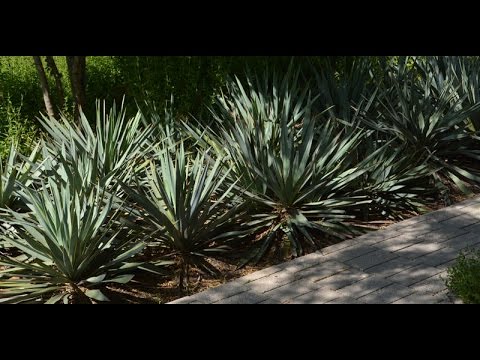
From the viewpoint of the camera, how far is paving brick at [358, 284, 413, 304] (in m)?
5.20

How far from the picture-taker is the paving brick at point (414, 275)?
18.0ft

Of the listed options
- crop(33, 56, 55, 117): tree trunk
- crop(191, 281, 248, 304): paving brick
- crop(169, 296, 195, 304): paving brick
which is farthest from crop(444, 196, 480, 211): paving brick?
crop(33, 56, 55, 117): tree trunk

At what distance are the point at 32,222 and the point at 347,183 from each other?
2612mm

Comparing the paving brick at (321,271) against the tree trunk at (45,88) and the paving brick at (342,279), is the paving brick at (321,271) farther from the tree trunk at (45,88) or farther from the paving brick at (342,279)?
the tree trunk at (45,88)

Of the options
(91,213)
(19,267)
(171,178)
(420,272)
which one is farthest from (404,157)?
(19,267)

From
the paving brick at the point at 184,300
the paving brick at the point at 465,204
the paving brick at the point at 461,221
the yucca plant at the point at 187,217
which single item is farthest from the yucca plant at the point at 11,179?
the paving brick at the point at 465,204

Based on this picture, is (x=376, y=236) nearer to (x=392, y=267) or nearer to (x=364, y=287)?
(x=392, y=267)

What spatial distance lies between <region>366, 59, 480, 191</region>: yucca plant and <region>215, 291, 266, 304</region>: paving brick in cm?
265

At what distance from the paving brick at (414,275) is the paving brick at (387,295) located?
4.0 inches

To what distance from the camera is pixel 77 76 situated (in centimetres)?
918

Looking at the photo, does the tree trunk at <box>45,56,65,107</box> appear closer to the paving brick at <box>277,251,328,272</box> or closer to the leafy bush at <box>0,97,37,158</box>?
the leafy bush at <box>0,97,37,158</box>

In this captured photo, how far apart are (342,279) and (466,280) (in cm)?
89

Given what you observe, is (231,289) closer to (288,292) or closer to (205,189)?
(288,292)

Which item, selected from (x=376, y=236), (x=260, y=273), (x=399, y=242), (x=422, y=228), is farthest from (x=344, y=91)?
(x=260, y=273)
